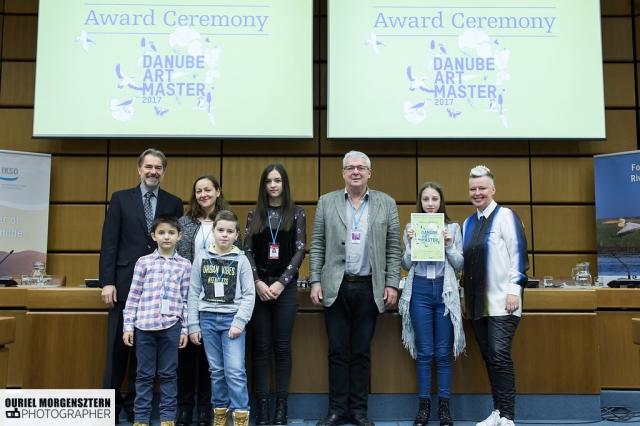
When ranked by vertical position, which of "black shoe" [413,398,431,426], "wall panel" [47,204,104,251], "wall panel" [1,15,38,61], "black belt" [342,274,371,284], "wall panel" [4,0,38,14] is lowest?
"black shoe" [413,398,431,426]

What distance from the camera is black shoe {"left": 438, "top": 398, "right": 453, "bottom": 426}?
111 inches

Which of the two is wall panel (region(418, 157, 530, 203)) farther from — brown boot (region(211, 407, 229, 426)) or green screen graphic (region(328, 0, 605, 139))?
brown boot (region(211, 407, 229, 426))

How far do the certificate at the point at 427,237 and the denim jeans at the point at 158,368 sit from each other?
1.35 m

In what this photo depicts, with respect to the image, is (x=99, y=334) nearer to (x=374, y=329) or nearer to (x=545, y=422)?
(x=374, y=329)

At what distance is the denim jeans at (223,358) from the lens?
264 centimetres

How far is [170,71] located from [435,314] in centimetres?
311

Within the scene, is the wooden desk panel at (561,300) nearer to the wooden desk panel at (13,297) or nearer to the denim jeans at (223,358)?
the denim jeans at (223,358)

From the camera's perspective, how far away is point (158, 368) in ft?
8.89

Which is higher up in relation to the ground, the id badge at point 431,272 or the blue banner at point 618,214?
the blue banner at point 618,214

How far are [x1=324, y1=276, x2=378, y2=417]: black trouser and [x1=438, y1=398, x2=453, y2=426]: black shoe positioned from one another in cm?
41

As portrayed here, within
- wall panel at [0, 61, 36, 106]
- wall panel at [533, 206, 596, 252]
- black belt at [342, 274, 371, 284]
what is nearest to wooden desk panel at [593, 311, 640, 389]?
wall panel at [533, 206, 596, 252]

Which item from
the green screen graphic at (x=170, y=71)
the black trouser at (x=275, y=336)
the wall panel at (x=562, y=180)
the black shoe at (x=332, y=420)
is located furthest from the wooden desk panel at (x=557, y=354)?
the green screen graphic at (x=170, y=71)

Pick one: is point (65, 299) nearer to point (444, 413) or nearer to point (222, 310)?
point (222, 310)

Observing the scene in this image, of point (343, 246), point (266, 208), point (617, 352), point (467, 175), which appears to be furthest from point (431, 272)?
point (467, 175)
